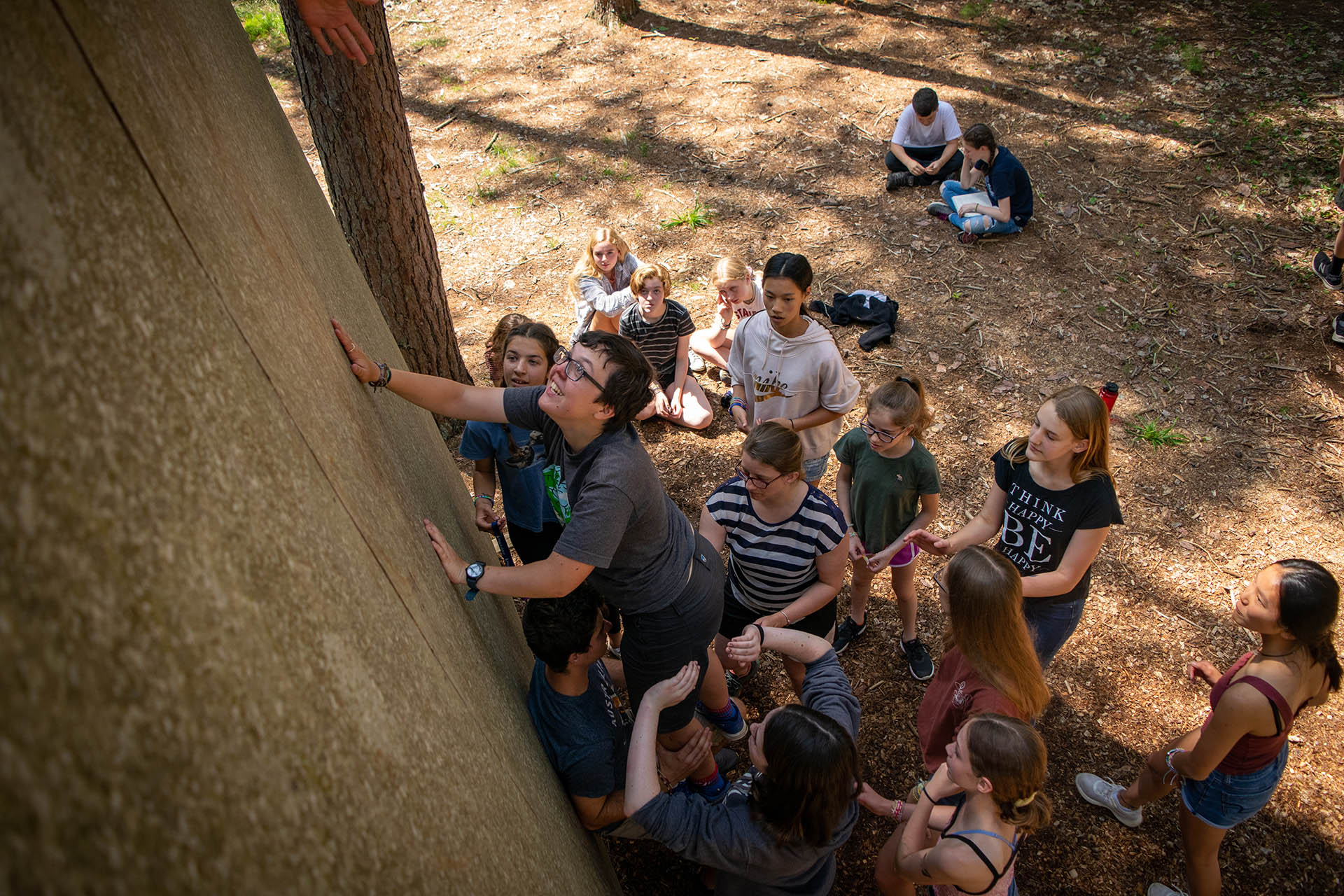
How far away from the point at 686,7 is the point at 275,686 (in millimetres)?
13737

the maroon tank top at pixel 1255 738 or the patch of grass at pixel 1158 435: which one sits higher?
the maroon tank top at pixel 1255 738

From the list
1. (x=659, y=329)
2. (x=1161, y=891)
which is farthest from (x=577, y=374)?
(x=1161, y=891)

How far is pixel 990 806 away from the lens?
2.65 meters

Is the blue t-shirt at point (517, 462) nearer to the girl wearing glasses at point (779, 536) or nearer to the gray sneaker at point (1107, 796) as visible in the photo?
the girl wearing glasses at point (779, 536)

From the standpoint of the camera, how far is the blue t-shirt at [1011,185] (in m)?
7.98

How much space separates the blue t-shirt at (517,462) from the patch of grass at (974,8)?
11207mm

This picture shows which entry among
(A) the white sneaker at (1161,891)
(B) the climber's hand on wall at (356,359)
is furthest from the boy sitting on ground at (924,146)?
(B) the climber's hand on wall at (356,359)

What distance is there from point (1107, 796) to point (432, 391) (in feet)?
13.0

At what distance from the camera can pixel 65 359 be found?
2.57 feet

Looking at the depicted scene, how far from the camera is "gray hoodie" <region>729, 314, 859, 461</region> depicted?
14.7 feet

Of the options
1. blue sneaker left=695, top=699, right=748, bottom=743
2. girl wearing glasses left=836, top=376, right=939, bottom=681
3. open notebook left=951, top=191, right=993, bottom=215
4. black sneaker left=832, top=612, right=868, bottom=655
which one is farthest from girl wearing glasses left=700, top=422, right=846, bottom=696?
open notebook left=951, top=191, right=993, bottom=215

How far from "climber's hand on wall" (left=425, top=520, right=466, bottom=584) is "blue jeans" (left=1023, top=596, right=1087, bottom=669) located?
2887 millimetres

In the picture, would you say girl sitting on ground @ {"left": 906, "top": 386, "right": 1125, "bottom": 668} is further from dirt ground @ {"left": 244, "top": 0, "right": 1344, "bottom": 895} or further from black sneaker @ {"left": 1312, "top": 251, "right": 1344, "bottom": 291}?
black sneaker @ {"left": 1312, "top": 251, "right": 1344, "bottom": 291}

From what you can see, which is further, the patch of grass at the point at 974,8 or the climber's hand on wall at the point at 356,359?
the patch of grass at the point at 974,8
